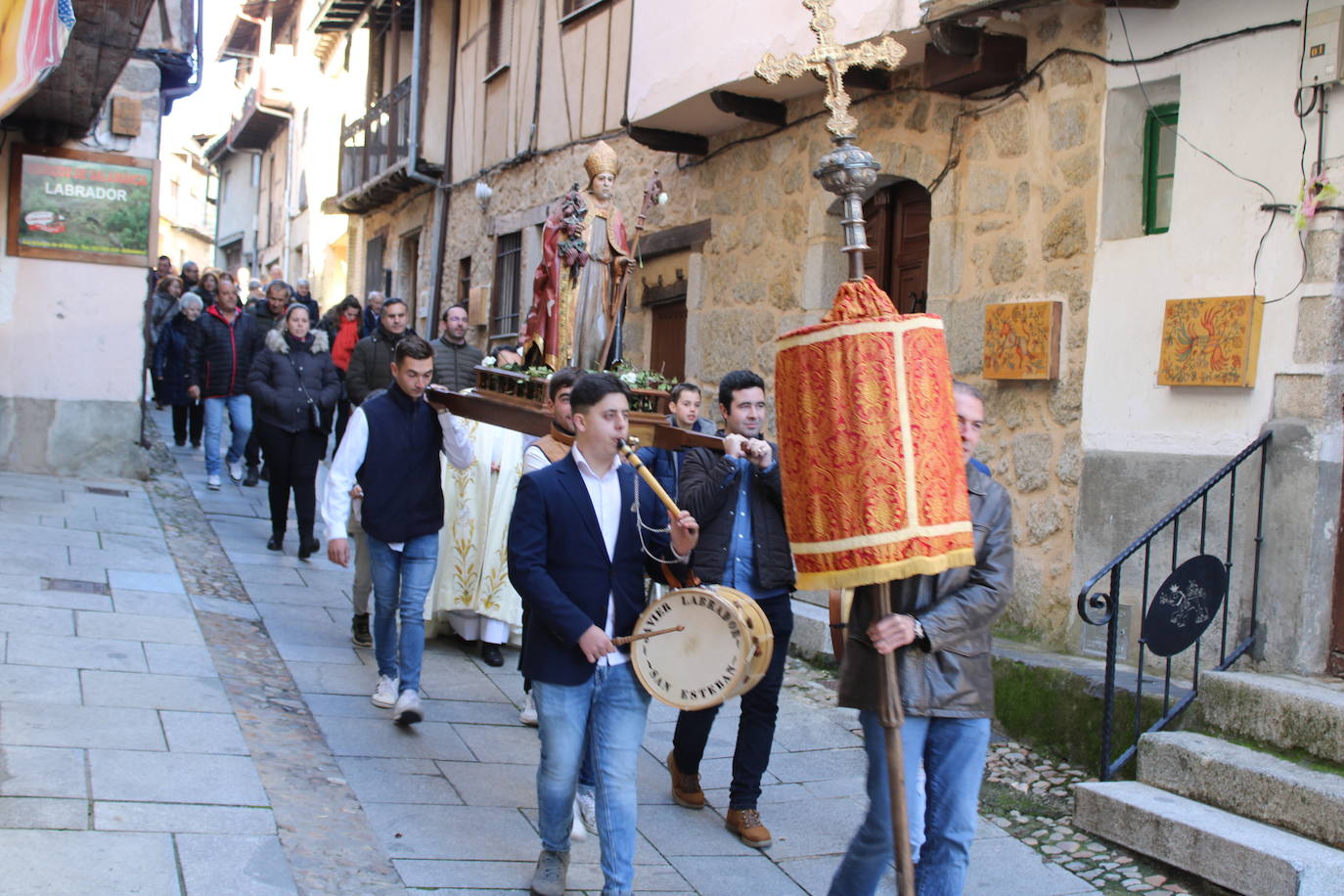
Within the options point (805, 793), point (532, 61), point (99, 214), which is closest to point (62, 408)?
point (99, 214)

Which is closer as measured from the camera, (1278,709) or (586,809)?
(586,809)

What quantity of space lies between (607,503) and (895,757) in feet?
3.98

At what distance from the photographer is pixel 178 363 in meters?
13.7

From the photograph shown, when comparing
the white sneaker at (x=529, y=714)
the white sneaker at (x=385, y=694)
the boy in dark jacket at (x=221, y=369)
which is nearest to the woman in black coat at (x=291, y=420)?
the boy in dark jacket at (x=221, y=369)

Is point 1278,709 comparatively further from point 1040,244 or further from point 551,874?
point 1040,244

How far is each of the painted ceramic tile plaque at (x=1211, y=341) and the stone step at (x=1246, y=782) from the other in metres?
1.78

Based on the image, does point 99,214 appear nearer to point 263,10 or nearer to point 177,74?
point 177,74

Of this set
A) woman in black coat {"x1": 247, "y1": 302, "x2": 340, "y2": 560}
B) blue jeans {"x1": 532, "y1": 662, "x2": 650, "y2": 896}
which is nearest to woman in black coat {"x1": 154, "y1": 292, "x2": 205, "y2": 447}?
woman in black coat {"x1": 247, "y1": 302, "x2": 340, "y2": 560}

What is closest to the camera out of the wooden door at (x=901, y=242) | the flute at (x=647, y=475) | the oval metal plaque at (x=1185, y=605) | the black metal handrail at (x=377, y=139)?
the flute at (x=647, y=475)

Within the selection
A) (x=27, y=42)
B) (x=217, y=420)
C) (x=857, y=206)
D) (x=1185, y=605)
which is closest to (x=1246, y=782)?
(x=1185, y=605)

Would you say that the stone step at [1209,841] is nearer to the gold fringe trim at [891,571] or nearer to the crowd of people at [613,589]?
the crowd of people at [613,589]

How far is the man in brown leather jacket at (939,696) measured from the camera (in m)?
3.64

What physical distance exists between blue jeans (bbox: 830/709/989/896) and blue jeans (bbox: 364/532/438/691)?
2.71 meters

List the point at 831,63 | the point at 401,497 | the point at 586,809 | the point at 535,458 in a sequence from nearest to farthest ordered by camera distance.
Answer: the point at 831,63, the point at 586,809, the point at 535,458, the point at 401,497
